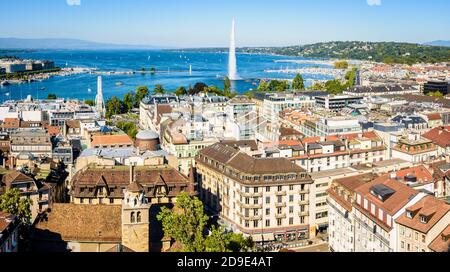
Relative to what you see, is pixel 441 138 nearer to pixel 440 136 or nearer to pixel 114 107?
pixel 440 136

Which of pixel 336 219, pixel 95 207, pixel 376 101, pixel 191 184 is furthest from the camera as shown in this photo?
pixel 376 101

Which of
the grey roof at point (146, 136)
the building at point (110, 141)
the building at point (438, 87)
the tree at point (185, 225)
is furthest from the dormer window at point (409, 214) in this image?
the building at point (438, 87)

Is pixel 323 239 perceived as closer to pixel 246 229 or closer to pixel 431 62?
pixel 246 229

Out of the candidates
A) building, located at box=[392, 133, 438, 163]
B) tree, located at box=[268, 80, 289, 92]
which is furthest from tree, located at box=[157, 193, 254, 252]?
tree, located at box=[268, 80, 289, 92]

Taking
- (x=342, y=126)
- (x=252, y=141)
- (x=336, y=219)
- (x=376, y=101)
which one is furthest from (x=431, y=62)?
(x=336, y=219)

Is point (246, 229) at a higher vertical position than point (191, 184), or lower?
lower

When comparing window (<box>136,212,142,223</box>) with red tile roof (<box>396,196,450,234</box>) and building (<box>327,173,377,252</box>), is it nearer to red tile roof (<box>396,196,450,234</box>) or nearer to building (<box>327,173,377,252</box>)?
building (<box>327,173,377,252</box>)

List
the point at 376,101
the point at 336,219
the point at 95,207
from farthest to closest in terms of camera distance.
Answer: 1. the point at 376,101
2. the point at 336,219
3. the point at 95,207
